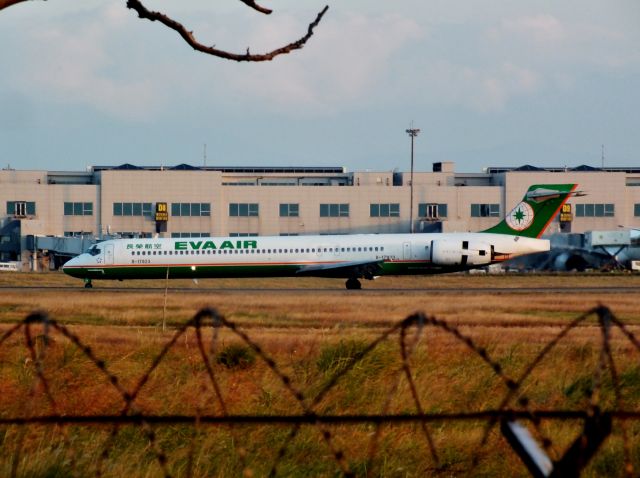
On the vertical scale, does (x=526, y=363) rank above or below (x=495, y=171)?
below

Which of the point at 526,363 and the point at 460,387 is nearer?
the point at 460,387

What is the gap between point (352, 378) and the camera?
1477cm

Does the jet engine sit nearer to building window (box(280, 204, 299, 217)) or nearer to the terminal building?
the terminal building

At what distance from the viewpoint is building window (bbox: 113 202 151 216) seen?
86625 millimetres

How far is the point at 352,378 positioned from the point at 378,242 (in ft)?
120

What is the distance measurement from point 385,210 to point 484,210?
29.1 ft

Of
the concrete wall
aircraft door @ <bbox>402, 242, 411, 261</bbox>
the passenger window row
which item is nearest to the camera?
aircraft door @ <bbox>402, 242, 411, 261</bbox>

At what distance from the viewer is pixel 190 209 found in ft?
286

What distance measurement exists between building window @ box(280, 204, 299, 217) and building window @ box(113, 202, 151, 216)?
1151 centimetres

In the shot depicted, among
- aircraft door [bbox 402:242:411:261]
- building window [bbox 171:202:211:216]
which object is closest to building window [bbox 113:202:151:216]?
building window [bbox 171:202:211:216]

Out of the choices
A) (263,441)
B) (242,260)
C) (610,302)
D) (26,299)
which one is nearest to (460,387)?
(263,441)

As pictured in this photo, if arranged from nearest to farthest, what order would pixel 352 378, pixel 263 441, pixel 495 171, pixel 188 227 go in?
1. pixel 263 441
2. pixel 352 378
3. pixel 188 227
4. pixel 495 171

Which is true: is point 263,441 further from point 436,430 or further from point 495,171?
point 495,171

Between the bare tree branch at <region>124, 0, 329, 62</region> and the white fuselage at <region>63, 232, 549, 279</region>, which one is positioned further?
the white fuselage at <region>63, 232, 549, 279</region>
